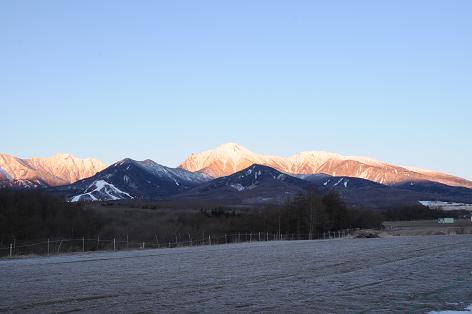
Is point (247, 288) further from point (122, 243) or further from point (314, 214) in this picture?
point (314, 214)

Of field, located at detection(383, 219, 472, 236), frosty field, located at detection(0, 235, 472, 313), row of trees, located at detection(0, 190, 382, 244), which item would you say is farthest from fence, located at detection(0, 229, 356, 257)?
frosty field, located at detection(0, 235, 472, 313)

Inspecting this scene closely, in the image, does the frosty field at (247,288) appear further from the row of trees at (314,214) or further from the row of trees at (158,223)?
the row of trees at (314,214)

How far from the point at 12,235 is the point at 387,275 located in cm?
5788

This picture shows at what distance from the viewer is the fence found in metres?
60.0

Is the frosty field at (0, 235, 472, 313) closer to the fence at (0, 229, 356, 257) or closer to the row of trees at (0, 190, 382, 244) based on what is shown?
the fence at (0, 229, 356, 257)

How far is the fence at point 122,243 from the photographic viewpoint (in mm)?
60031

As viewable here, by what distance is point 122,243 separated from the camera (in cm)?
7169

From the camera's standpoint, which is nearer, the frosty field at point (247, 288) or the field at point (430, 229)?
the frosty field at point (247, 288)

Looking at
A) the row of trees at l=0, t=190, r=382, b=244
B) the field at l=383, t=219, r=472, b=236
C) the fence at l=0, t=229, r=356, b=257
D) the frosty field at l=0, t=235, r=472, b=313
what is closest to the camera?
the frosty field at l=0, t=235, r=472, b=313

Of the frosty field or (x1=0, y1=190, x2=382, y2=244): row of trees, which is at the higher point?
(x1=0, y1=190, x2=382, y2=244): row of trees

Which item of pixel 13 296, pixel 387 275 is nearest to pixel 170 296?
pixel 13 296

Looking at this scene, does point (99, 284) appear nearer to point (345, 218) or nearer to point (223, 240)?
point (223, 240)

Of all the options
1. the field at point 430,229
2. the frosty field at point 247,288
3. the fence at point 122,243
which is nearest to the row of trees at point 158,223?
the fence at point 122,243

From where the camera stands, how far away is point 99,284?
25.6m
